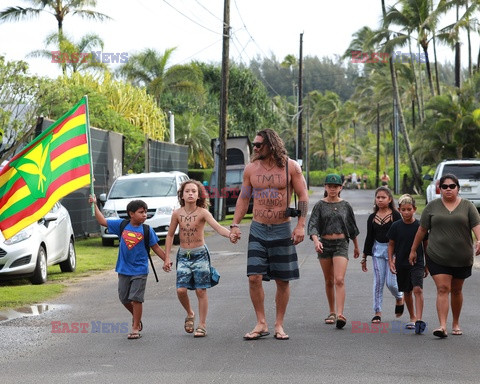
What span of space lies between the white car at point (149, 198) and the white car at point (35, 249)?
6.10 metres

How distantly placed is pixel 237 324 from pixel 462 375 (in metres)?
3.40

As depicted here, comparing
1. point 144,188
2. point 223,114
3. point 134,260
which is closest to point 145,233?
point 134,260

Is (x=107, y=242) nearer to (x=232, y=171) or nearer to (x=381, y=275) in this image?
(x=381, y=275)

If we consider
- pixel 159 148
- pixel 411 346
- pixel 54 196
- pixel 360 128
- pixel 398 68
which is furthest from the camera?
pixel 360 128

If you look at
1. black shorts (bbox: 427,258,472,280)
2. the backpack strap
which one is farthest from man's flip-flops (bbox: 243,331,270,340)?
black shorts (bbox: 427,258,472,280)

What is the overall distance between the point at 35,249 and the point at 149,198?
29.3 ft

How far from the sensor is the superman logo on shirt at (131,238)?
9.78 meters

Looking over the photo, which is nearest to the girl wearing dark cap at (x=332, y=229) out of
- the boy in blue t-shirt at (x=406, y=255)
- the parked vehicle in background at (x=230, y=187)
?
the boy in blue t-shirt at (x=406, y=255)

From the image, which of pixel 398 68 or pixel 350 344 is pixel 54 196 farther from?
pixel 398 68

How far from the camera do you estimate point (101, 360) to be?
→ 27.5 ft

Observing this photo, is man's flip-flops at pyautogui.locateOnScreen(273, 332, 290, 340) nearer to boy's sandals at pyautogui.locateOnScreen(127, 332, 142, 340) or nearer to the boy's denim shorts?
the boy's denim shorts

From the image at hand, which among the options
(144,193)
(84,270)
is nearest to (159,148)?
(144,193)

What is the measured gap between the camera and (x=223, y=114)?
34.1 meters

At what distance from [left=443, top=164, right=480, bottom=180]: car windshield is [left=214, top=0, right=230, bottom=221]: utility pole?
806cm
